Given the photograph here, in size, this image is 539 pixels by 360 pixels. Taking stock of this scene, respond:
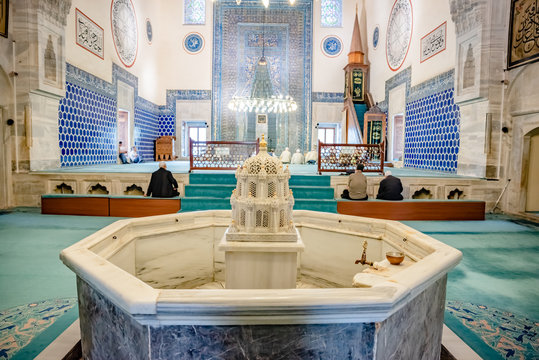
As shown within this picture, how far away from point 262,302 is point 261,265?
1.21m

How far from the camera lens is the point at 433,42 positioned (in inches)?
339

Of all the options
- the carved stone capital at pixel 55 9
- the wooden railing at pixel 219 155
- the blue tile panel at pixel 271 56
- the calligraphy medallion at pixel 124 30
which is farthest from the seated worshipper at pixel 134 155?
the carved stone capital at pixel 55 9

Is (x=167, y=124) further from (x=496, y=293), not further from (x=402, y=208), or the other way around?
(x=496, y=293)

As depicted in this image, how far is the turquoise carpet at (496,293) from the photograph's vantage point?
2.13m

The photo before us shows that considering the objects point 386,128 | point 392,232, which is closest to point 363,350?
point 392,232

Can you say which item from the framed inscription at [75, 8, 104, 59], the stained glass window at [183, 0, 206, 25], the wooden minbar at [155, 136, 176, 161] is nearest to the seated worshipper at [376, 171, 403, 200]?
the framed inscription at [75, 8, 104, 59]

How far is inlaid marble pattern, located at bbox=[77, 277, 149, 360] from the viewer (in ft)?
4.20

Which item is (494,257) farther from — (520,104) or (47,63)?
(47,63)

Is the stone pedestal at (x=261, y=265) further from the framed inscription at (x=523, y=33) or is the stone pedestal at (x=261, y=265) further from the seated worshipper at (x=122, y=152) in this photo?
the seated worshipper at (x=122, y=152)

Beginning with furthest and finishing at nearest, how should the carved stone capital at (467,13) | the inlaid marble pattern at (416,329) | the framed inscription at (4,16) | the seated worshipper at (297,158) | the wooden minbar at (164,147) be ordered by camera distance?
the wooden minbar at (164,147)
the seated worshipper at (297,158)
the carved stone capital at (467,13)
the framed inscription at (4,16)
the inlaid marble pattern at (416,329)

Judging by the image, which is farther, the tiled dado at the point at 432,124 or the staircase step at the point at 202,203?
the tiled dado at the point at 432,124

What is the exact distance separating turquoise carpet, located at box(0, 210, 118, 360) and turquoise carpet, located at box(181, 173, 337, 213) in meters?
1.81

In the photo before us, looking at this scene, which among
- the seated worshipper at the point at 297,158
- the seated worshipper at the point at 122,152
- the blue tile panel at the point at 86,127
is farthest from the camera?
the seated worshipper at the point at 297,158

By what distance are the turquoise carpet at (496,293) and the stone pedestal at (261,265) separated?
124cm
